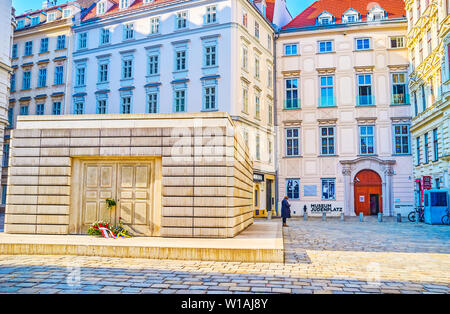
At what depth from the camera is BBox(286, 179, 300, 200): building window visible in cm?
3556

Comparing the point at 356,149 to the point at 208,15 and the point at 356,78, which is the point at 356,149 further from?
the point at 208,15

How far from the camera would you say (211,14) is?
32781 mm

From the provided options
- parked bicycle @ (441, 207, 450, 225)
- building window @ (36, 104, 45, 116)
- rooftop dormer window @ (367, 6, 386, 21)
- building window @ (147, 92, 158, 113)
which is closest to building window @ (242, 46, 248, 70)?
building window @ (147, 92, 158, 113)

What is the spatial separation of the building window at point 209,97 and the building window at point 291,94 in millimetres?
8024

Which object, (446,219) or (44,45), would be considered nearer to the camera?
(446,219)

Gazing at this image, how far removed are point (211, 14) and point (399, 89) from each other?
54.6 feet

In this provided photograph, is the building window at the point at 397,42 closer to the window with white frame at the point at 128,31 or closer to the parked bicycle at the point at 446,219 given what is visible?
the parked bicycle at the point at 446,219

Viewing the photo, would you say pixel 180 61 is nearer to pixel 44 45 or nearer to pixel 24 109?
pixel 44 45

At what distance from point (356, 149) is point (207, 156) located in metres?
25.4

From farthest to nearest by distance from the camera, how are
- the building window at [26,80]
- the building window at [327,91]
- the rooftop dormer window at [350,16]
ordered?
1. the building window at [26,80]
2. the rooftop dormer window at [350,16]
3. the building window at [327,91]

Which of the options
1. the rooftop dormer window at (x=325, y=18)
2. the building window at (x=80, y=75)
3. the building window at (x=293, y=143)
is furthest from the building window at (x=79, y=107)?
the rooftop dormer window at (x=325, y=18)

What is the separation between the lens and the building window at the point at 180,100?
33.1m

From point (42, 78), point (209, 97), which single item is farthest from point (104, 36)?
point (209, 97)

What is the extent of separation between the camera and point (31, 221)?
42.1 feet
